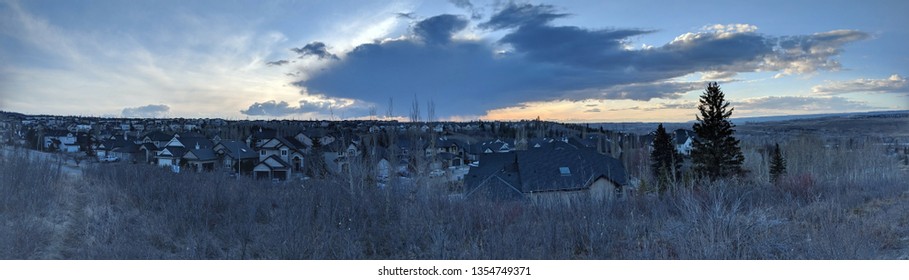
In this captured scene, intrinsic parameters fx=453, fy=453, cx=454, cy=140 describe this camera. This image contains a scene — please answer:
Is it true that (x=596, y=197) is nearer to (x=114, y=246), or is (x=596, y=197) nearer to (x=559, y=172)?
(x=114, y=246)

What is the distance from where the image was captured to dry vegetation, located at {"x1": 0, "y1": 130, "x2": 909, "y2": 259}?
9.75 ft

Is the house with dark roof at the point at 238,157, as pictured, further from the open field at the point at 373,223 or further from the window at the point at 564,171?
the window at the point at 564,171

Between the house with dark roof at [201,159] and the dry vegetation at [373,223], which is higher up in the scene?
the house with dark roof at [201,159]

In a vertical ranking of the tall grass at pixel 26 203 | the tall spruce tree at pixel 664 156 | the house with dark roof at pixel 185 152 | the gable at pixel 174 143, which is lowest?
the tall spruce tree at pixel 664 156

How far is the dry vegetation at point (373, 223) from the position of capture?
2.97m

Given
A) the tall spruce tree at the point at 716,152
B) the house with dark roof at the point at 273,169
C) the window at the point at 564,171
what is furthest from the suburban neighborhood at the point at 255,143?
the tall spruce tree at the point at 716,152

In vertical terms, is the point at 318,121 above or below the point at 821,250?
above

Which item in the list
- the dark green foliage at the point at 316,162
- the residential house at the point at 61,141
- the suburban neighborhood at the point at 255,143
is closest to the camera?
the suburban neighborhood at the point at 255,143

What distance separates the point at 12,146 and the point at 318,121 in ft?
9.46

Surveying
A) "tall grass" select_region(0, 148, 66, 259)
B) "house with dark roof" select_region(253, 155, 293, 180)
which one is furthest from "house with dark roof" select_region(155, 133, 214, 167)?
"tall grass" select_region(0, 148, 66, 259)

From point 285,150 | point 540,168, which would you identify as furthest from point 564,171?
point 285,150

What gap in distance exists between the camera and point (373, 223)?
367cm

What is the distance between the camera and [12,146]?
14.1 ft
